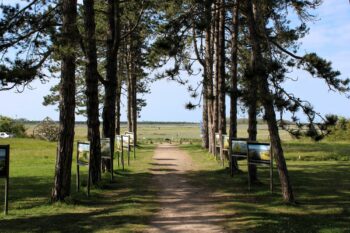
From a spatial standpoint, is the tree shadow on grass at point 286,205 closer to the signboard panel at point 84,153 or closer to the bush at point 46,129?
the signboard panel at point 84,153

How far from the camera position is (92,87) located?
15.1 metres

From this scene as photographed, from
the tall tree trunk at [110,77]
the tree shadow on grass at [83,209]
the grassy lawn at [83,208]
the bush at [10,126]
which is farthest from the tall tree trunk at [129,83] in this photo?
the bush at [10,126]

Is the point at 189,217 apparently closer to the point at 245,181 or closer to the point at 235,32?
the point at 245,181

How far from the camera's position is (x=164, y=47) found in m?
12.9

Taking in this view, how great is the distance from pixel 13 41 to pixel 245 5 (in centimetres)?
585

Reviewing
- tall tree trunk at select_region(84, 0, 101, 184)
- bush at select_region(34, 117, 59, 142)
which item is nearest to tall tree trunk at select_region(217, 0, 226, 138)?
tall tree trunk at select_region(84, 0, 101, 184)

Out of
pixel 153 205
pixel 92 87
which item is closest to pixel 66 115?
pixel 153 205

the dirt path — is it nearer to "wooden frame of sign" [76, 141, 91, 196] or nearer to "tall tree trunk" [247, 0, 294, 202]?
"tall tree trunk" [247, 0, 294, 202]

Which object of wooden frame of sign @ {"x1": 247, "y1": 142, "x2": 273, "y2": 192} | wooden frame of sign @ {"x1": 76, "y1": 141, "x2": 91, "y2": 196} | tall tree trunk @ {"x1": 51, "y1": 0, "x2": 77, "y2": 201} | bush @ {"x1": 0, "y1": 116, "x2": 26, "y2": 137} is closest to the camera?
tall tree trunk @ {"x1": 51, "y1": 0, "x2": 77, "y2": 201}

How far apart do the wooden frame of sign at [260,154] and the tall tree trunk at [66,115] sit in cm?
468

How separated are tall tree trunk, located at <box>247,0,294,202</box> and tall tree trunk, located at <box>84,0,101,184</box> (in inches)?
209

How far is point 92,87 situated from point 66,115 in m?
3.65

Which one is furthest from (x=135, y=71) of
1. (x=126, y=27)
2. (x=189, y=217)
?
(x=189, y=217)

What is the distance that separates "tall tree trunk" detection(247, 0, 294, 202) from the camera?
34.9 feet
